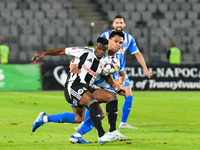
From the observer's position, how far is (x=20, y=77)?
15961 millimetres

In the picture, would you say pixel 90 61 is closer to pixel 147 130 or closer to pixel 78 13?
pixel 147 130

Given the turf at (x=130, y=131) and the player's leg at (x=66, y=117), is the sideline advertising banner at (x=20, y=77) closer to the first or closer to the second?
the turf at (x=130, y=131)

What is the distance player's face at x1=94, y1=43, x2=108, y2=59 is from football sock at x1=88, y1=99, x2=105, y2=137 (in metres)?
0.65

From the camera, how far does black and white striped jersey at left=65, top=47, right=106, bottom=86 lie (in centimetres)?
563

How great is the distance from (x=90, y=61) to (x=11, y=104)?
639 cm

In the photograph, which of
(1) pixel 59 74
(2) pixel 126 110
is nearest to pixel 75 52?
(2) pixel 126 110

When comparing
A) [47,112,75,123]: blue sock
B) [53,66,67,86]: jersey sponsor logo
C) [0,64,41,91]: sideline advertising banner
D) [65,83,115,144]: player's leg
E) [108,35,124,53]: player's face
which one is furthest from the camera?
[53,66,67,86]: jersey sponsor logo

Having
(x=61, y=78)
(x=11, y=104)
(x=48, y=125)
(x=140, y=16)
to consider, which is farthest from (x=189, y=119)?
(x=140, y=16)

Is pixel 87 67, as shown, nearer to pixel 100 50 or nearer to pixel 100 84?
pixel 100 50

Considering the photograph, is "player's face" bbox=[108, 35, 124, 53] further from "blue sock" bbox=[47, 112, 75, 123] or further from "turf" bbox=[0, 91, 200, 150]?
"turf" bbox=[0, 91, 200, 150]

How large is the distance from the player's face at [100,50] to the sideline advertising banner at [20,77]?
10.7 meters

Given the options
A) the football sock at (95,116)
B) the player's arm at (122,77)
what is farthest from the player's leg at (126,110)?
the football sock at (95,116)

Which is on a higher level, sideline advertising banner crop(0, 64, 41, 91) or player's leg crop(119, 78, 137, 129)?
player's leg crop(119, 78, 137, 129)

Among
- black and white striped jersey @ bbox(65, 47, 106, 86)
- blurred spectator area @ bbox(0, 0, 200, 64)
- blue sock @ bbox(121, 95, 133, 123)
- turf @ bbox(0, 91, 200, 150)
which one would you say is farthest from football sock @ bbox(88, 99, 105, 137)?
blurred spectator area @ bbox(0, 0, 200, 64)
